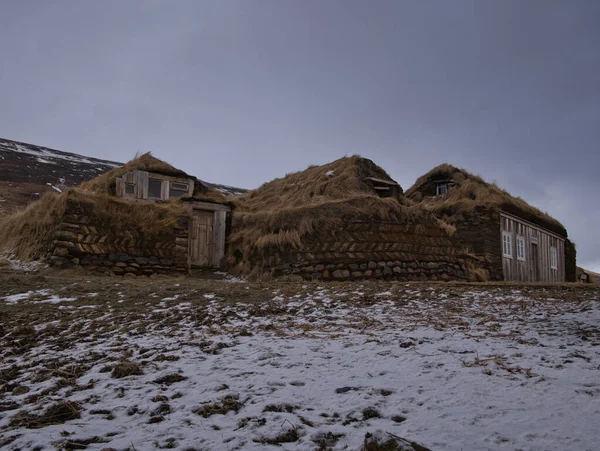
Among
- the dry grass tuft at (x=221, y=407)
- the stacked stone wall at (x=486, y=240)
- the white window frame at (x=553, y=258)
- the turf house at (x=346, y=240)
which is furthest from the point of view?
the white window frame at (x=553, y=258)

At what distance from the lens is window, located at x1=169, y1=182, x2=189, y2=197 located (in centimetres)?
1812

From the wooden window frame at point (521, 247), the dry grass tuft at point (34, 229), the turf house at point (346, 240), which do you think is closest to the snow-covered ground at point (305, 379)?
the turf house at point (346, 240)

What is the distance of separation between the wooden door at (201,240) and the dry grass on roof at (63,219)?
5.85 feet

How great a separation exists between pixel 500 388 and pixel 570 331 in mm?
2087

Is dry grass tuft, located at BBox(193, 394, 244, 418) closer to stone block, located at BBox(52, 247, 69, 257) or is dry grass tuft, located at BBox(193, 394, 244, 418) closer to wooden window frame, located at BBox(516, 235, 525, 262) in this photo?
stone block, located at BBox(52, 247, 69, 257)

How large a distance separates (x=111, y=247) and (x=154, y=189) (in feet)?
17.5

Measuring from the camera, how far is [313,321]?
19.6 ft

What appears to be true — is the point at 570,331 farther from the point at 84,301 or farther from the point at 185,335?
the point at 84,301

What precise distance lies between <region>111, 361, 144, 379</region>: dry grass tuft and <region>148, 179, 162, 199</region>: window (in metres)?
14.6

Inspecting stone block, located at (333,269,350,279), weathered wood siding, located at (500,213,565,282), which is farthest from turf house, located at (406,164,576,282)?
stone block, located at (333,269,350,279)

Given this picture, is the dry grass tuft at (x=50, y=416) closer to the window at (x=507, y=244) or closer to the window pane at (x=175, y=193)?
the window pane at (x=175, y=193)

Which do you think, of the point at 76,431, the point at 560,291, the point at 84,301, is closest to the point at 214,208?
the point at 84,301

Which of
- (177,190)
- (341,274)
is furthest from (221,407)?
(177,190)

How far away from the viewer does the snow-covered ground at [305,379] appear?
279 cm
